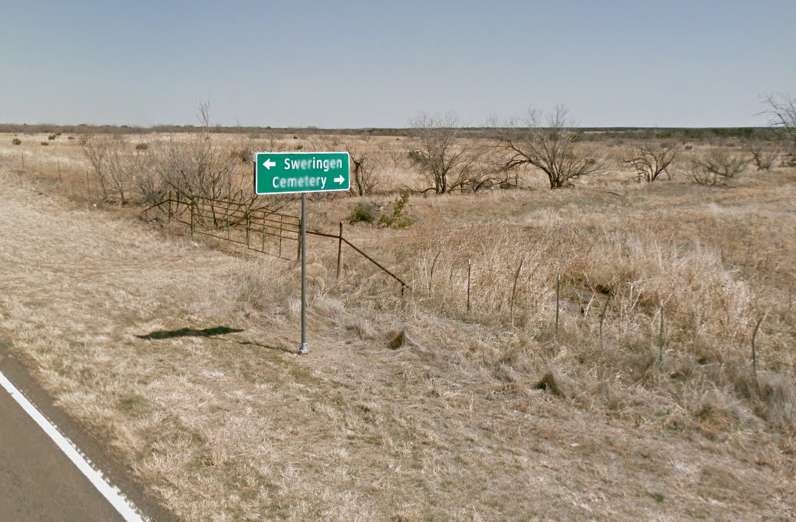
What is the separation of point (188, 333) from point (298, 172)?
3108 millimetres

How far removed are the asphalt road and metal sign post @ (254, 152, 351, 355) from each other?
3.21 metres

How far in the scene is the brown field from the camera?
4180mm

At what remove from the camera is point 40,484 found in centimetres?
400

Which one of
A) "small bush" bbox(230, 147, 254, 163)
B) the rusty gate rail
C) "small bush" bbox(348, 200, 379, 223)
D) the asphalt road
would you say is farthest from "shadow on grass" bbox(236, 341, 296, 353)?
"small bush" bbox(230, 147, 254, 163)

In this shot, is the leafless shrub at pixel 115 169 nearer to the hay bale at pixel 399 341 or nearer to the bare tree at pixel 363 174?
the bare tree at pixel 363 174

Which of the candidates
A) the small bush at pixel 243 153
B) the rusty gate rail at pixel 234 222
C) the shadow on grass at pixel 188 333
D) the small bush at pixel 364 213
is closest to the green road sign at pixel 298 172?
the shadow on grass at pixel 188 333

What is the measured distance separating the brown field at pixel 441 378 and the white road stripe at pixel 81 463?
0.71 feet

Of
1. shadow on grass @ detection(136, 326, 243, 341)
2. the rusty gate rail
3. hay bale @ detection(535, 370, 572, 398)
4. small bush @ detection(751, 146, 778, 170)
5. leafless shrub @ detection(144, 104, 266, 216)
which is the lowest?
shadow on grass @ detection(136, 326, 243, 341)

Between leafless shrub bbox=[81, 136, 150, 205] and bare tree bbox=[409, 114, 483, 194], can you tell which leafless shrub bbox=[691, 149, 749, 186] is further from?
leafless shrub bbox=[81, 136, 150, 205]

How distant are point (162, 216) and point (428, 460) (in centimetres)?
1884

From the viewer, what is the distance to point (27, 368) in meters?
6.23

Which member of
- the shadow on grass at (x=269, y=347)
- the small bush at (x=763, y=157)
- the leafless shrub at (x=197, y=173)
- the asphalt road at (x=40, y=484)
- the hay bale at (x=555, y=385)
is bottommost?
the shadow on grass at (x=269, y=347)

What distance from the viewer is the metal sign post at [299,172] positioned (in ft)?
21.1

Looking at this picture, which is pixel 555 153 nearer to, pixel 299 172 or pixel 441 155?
pixel 441 155
